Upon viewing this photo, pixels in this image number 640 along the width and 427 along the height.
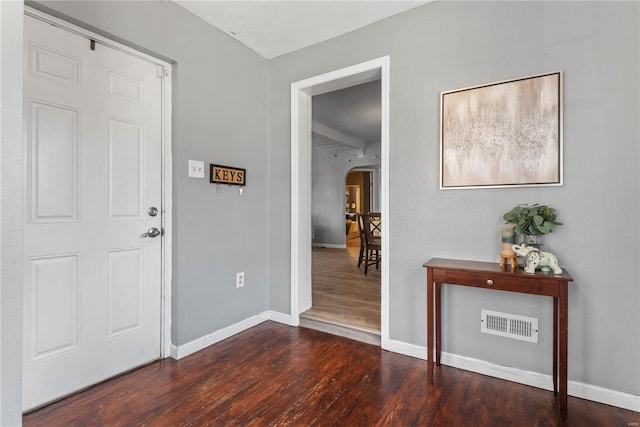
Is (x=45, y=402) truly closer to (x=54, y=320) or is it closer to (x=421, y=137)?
(x=54, y=320)

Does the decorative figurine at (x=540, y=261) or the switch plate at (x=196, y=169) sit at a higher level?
the switch plate at (x=196, y=169)

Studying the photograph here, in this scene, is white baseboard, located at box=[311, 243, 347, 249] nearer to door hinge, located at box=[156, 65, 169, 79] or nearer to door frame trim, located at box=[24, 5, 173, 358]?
door frame trim, located at box=[24, 5, 173, 358]

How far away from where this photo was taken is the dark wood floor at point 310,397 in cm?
159

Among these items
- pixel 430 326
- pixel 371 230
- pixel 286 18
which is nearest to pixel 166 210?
pixel 286 18

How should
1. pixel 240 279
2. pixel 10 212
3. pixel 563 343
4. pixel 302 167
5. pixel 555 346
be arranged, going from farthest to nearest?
1. pixel 302 167
2. pixel 240 279
3. pixel 555 346
4. pixel 563 343
5. pixel 10 212

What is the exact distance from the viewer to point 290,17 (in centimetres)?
236

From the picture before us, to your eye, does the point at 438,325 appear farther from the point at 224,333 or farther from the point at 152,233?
the point at 152,233

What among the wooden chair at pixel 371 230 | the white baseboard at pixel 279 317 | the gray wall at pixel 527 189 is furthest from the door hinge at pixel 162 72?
the wooden chair at pixel 371 230

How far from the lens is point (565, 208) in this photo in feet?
5.94

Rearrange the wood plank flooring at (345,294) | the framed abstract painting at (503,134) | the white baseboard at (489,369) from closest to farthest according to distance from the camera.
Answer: the white baseboard at (489,369)
the framed abstract painting at (503,134)
the wood plank flooring at (345,294)

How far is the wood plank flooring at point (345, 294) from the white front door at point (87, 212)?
1469mm

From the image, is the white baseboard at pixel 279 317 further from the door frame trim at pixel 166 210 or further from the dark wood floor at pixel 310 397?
the door frame trim at pixel 166 210

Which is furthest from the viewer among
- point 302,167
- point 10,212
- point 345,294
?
point 345,294

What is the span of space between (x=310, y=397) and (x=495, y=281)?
1248 mm
